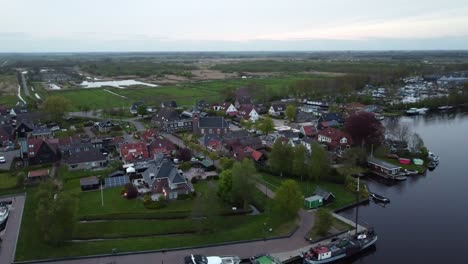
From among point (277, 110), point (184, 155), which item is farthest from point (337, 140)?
point (277, 110)

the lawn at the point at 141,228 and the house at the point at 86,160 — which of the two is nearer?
the lawn at the point at 141,228

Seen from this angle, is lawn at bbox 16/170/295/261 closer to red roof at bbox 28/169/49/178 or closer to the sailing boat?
the sailing boat

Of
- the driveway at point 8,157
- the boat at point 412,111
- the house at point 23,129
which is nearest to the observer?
the driveway at point 8,157

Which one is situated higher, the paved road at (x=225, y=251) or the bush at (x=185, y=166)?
the bush at (x=185, y=166)

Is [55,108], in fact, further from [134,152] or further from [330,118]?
[330,118]

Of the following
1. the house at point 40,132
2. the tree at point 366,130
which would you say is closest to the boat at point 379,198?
the tree at point 366,130

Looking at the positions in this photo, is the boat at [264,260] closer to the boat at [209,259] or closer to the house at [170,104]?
the boat at [209,259]

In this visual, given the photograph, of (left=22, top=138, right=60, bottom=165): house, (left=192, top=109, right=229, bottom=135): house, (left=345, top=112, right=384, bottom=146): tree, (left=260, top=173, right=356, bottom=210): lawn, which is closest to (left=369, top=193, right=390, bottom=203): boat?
(left=260, top=173, right=356, bottom=210): lawn
